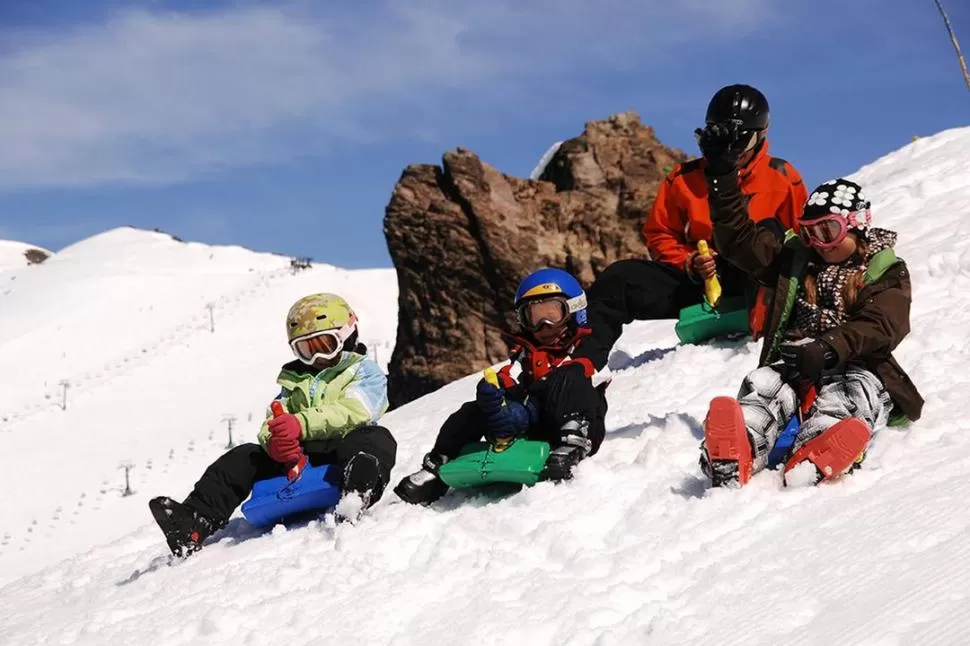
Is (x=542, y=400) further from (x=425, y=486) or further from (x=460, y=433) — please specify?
(x=425, y=486)

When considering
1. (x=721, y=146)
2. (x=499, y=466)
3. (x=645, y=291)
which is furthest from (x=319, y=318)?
(x=721, y=146)

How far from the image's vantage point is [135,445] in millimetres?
19375

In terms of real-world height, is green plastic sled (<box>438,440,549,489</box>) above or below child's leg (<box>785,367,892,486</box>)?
above

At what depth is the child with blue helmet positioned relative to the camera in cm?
477

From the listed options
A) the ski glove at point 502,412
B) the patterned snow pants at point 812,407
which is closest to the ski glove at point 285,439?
the ski glove at point 502,412

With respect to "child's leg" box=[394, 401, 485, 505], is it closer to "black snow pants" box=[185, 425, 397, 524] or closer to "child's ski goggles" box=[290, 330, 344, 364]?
"black snow pants" box=[185, 425, 397, 524]

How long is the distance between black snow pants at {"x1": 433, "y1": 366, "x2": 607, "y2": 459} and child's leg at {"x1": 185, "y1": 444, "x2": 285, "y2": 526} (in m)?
1.00

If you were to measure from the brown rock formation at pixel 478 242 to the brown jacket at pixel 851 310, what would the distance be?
8.94 m

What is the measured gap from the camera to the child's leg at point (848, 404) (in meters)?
4.30

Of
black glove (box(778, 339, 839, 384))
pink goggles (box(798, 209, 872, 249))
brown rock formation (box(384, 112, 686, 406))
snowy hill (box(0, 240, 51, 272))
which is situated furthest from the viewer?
snowy hill (box(0, 240, 51, 272))

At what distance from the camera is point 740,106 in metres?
5.94

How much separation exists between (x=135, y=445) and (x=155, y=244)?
99.9 feet

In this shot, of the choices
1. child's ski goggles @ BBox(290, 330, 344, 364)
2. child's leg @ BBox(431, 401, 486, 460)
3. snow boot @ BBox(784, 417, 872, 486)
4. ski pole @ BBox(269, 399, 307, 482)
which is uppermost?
child's ski goggles @ BBox(290, 330, 344, 364)

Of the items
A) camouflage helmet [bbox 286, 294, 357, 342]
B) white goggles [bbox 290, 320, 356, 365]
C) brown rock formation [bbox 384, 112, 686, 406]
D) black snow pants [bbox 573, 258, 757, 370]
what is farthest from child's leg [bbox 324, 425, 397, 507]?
brown rock formation [bbox 384, 112, 686, 406]
